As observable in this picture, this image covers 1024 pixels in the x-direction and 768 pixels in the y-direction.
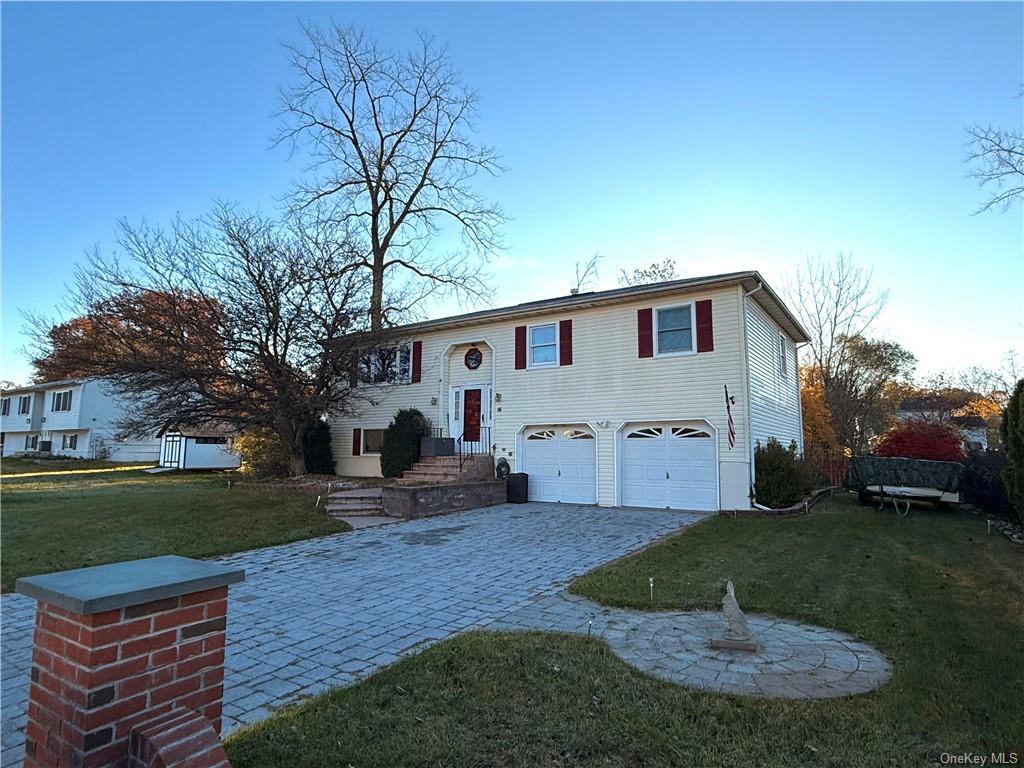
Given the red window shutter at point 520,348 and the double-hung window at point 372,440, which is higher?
the red window shutter at point 520,348

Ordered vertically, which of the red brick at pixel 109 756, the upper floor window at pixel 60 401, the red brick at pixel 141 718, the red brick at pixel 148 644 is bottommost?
the red brick at pixel 109 756

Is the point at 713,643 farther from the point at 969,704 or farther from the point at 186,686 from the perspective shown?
the point at 186,686

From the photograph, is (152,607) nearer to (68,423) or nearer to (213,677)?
(213,677)

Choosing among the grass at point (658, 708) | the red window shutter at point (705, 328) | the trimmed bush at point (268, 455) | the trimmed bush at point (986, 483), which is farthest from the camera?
the trimmed bush at point (268, 455)

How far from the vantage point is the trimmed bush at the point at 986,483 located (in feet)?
41.1

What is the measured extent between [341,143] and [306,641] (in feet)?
81.9

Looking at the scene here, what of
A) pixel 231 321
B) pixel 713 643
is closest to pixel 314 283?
pixel 231 321

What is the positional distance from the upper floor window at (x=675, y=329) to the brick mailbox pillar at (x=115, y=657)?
12706 mm

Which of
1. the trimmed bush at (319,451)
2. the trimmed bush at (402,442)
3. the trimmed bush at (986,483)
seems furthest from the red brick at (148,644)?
the trimmed bush at (319,451)

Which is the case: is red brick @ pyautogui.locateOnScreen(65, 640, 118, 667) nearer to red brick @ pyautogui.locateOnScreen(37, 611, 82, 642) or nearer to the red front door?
red brick @ pyautogui.locateOnScreen(37, 611, 82, 642)

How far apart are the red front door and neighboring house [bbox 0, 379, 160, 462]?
69.9ft

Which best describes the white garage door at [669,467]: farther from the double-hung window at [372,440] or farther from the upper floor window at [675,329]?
the double-hung window at [372,440]

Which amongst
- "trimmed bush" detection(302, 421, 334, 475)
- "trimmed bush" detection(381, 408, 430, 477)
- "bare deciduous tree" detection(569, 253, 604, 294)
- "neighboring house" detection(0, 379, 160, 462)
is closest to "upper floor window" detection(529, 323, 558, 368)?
"trimmed bush" detection(381, 408, 430, 477)

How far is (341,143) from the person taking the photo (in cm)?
2500
